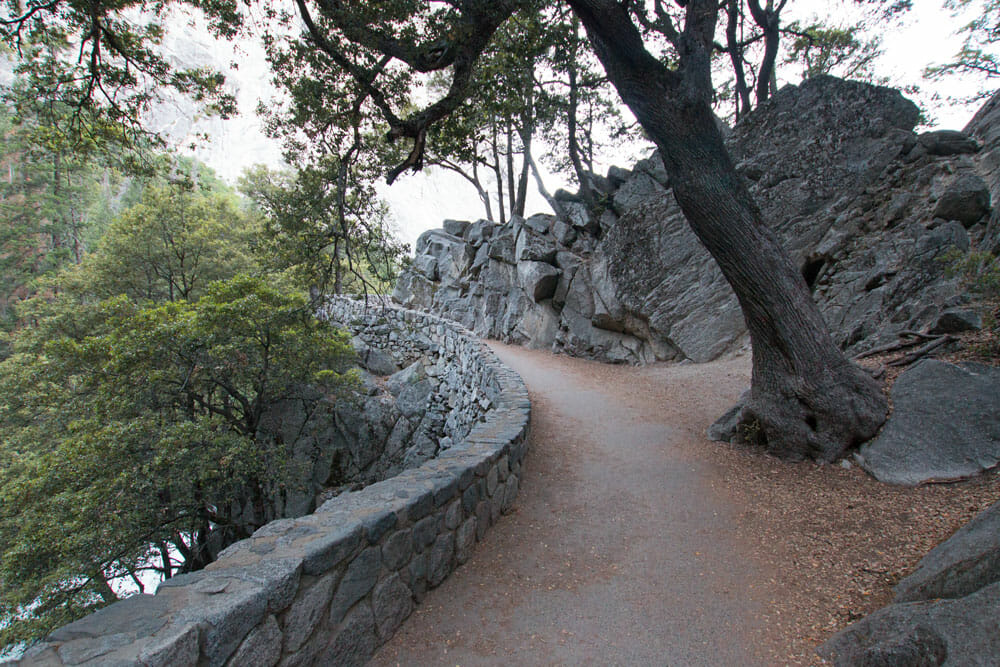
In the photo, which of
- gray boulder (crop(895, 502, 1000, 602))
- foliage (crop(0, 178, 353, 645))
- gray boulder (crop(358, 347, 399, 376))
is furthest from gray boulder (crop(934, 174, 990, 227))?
gray boulder (crop(358, 347, 399, 376))

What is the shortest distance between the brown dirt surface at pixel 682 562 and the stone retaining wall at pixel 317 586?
0.24 m

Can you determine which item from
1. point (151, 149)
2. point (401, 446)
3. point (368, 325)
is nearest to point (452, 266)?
point (368, 325)

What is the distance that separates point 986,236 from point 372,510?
747 cm

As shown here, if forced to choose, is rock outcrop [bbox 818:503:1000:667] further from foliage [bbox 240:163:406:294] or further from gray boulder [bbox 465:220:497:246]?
gray boulder [bbox 465:220:497:246]

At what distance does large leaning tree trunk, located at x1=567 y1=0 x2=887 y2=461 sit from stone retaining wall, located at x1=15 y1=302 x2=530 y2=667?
294 cm

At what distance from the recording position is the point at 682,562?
115 inches

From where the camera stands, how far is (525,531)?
11.3ft

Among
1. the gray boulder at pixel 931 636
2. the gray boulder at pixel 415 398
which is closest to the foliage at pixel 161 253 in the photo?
the gray boulder at pixel 415 398

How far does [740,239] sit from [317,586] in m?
4.39

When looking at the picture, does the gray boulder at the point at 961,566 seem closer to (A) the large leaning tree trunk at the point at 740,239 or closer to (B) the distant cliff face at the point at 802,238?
(A) the large leaning tree trunk at the point at 740,239

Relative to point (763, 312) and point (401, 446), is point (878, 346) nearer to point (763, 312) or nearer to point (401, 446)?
point (763, 312)

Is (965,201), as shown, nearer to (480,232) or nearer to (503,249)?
(503,249)

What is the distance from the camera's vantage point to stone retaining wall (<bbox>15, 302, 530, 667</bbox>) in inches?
54.2

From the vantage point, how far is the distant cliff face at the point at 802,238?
19.3 ft
